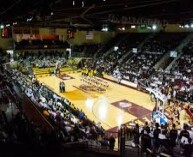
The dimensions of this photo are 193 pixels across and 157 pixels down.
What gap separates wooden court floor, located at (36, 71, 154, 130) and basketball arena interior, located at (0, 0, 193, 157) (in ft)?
0.23

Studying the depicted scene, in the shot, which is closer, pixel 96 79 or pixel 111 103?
pixel 111 103

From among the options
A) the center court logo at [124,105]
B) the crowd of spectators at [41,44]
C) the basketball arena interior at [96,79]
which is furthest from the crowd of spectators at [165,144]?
the crowd of spectators at [41,44]

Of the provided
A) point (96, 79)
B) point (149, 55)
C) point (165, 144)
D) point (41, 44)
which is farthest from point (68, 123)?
point (41, 44)

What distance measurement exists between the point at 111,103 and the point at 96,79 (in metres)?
7.56

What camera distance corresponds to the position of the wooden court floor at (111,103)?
647 inches

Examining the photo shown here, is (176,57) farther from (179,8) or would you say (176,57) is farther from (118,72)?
(179,8)

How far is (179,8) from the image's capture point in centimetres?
1352

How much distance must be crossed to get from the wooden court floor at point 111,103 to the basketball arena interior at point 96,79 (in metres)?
0.07

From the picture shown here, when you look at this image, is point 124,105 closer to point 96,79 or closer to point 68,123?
point 68,123

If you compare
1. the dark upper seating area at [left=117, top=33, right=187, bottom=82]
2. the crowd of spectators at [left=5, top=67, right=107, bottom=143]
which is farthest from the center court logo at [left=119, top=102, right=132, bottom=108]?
the dark upper seating area at [left=117, top=33, right=187, bottom=82]

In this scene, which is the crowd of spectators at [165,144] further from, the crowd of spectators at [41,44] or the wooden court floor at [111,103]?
the crowd of spectators at [41,44]

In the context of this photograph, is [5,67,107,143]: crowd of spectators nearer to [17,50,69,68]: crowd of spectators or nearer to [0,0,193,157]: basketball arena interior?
[0,0,193,157]: basketball arena interior

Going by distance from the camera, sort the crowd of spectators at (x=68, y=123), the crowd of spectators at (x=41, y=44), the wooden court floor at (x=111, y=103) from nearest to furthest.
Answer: the crowd of spectators at (x=68, y=123)
the wooden court floor at (x=111, y=103)
the crowd of spectators at (x=41, y=44)

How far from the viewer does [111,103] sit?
1964cm
